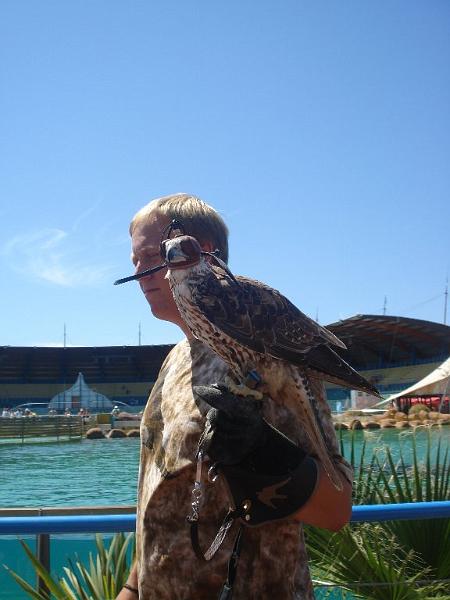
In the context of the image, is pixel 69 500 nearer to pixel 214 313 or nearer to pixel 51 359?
pixel 214 313

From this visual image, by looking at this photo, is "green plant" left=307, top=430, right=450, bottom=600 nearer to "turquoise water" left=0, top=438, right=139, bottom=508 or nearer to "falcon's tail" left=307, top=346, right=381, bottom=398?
"falcon's tail" left=307, top=346, right=381, bottom=398

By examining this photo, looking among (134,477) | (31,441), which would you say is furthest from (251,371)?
Answer: (31,441)

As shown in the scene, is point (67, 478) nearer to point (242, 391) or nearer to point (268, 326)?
point (268, 326)

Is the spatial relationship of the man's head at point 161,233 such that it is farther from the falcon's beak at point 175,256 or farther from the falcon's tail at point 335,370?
the falcon's tail at point 335,370

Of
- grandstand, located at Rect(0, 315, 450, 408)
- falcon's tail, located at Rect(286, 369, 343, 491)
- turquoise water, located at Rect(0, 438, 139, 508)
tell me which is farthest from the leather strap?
grandstand, located at Rect(0, 315, 450, 408)

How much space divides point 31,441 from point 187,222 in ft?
113

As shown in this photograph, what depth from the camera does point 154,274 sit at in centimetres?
168

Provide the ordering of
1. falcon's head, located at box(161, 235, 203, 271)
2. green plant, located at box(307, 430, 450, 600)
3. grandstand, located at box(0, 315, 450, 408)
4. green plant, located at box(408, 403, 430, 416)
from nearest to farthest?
1. falcon's head, located at box(161, 235, 203, 271)
2. green plant, located at box(307, 430, 450, 600)
3. green plant, located at box(408, 403, 430, 416)
4. grandstand, located at box(0, 315, 450, 408)

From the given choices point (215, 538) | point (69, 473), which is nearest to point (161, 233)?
point (215, 538)

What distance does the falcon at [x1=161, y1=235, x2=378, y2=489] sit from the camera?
149 cm

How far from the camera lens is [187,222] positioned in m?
1.62

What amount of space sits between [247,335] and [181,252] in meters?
0.25

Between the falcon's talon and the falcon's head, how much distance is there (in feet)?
0.97

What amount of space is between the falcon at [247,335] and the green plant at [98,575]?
1.36 metres
